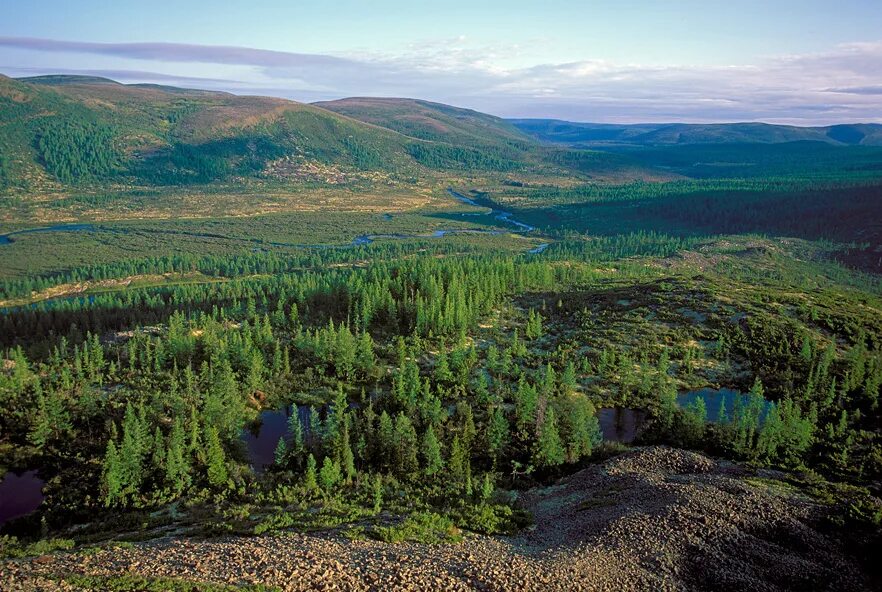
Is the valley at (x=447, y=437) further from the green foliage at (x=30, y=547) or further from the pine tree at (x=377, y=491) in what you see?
the green foliage at (x=30, y=547)

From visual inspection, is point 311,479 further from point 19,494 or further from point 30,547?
point 19,494

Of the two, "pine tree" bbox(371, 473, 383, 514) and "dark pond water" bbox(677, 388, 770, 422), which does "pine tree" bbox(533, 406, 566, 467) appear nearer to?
"pine tree" bbox(371, 473, 383, 514)

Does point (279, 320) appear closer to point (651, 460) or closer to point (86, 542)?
point (86, 542)

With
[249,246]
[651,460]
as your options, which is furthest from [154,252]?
[651,460]

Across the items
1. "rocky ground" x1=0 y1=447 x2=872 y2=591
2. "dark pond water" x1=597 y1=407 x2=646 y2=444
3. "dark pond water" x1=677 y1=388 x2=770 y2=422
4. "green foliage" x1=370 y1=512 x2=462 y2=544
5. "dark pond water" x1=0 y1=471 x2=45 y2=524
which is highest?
"rocky ground" x1=0 y1=447 x2=872 y2=591

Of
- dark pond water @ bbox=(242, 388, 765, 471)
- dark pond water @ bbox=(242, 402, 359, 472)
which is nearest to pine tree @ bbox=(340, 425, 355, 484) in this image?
dark pond water @ bbox=(242, 402, 359, 472)

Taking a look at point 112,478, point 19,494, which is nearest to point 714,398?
point 112,478
